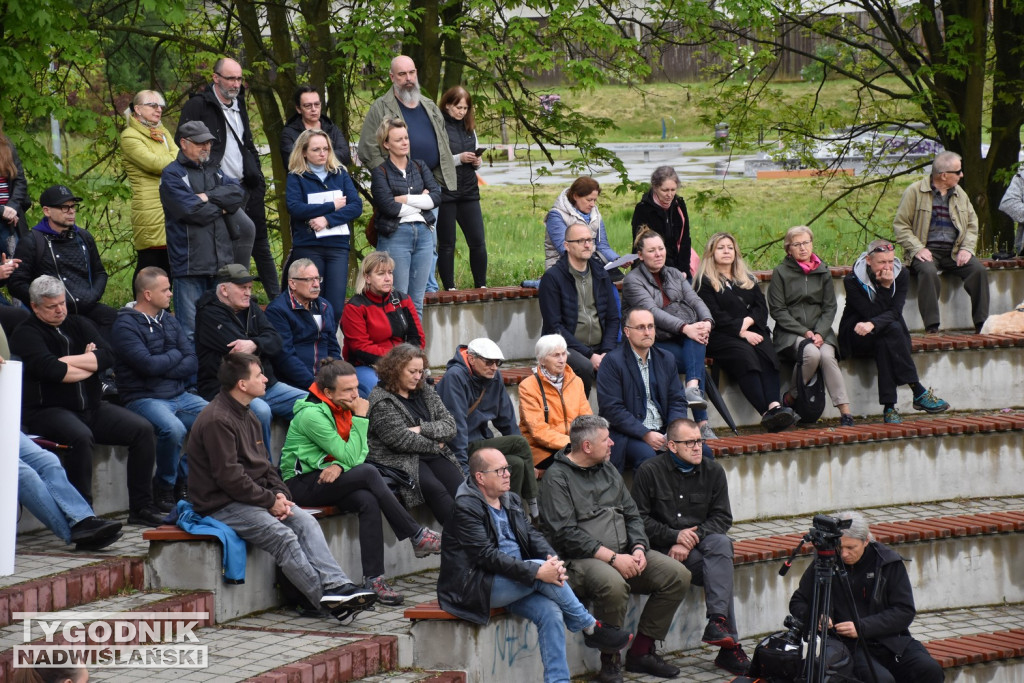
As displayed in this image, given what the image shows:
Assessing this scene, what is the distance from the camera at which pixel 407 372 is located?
859cm

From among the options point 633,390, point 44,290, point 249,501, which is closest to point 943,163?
point 633,390

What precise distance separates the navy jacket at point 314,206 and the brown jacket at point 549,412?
204 cm

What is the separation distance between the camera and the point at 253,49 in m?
14.0

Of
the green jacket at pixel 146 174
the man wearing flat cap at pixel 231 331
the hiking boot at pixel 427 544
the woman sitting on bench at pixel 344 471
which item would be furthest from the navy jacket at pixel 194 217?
the hiking boot at pixel 427 544

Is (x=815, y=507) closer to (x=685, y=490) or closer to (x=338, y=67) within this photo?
(x=685, y=490)

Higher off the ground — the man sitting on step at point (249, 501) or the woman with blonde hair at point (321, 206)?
the woman with blonde hair at point (321, 206)

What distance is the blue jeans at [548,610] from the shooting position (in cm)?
743

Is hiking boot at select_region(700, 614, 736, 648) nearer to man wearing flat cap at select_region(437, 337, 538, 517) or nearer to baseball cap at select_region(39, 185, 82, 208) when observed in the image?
man wearing flat cap at select_region(437, 337, 538, 517)

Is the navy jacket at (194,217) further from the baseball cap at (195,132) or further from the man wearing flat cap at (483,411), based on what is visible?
the man wearing flat cap at (483,411)

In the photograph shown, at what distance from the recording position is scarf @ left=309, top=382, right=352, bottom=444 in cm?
823

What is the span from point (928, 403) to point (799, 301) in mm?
1565

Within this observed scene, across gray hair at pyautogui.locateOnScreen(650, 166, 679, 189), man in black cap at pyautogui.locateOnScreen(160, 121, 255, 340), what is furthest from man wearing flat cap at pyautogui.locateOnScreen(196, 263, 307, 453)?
gray hair at pyautogui.locateOnScreen(650, 166, 679, 189)

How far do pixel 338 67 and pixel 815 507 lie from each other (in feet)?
20.7

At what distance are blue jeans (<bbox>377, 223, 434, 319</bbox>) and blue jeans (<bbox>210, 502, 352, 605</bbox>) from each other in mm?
3216
